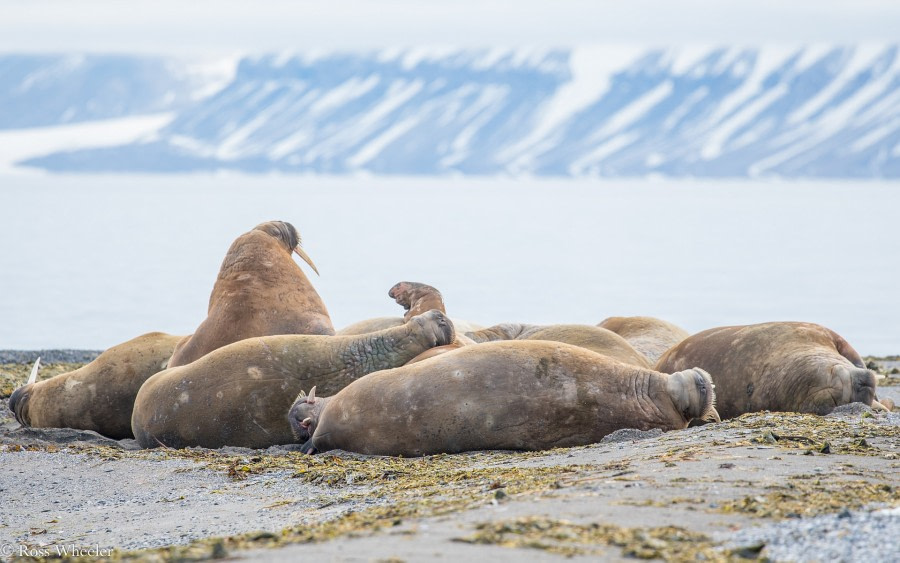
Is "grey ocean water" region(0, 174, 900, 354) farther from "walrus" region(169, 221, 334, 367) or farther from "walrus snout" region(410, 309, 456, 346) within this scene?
"walrus snout" region(410, 309, 456, 346)

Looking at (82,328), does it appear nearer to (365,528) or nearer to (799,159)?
(365,528)

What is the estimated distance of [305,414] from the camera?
7.73 m

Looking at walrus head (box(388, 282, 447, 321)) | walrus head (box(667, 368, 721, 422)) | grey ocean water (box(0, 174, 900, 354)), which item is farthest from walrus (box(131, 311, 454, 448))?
grey ocean water (box(0, 174, 900, 354))

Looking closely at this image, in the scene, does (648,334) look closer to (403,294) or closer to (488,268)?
(403,294)

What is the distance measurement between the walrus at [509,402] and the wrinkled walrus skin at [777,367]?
1.24m

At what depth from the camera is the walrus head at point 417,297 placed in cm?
1016

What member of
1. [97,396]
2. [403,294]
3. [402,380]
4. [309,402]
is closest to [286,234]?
[403,294]

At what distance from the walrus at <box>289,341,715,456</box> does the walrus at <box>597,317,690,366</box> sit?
2.95 meters

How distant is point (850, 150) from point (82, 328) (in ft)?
606

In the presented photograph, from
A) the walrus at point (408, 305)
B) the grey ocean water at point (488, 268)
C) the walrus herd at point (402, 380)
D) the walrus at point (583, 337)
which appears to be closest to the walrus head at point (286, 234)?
the walrus herd at point (402, 380)

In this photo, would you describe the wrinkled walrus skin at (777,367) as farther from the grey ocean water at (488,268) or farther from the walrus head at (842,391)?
the grey ocean water at (488,268)

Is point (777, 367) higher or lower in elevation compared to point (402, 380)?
lower

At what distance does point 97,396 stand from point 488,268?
26896 mm

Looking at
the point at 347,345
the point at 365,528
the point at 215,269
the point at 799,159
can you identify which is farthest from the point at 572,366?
the point at 799,159
